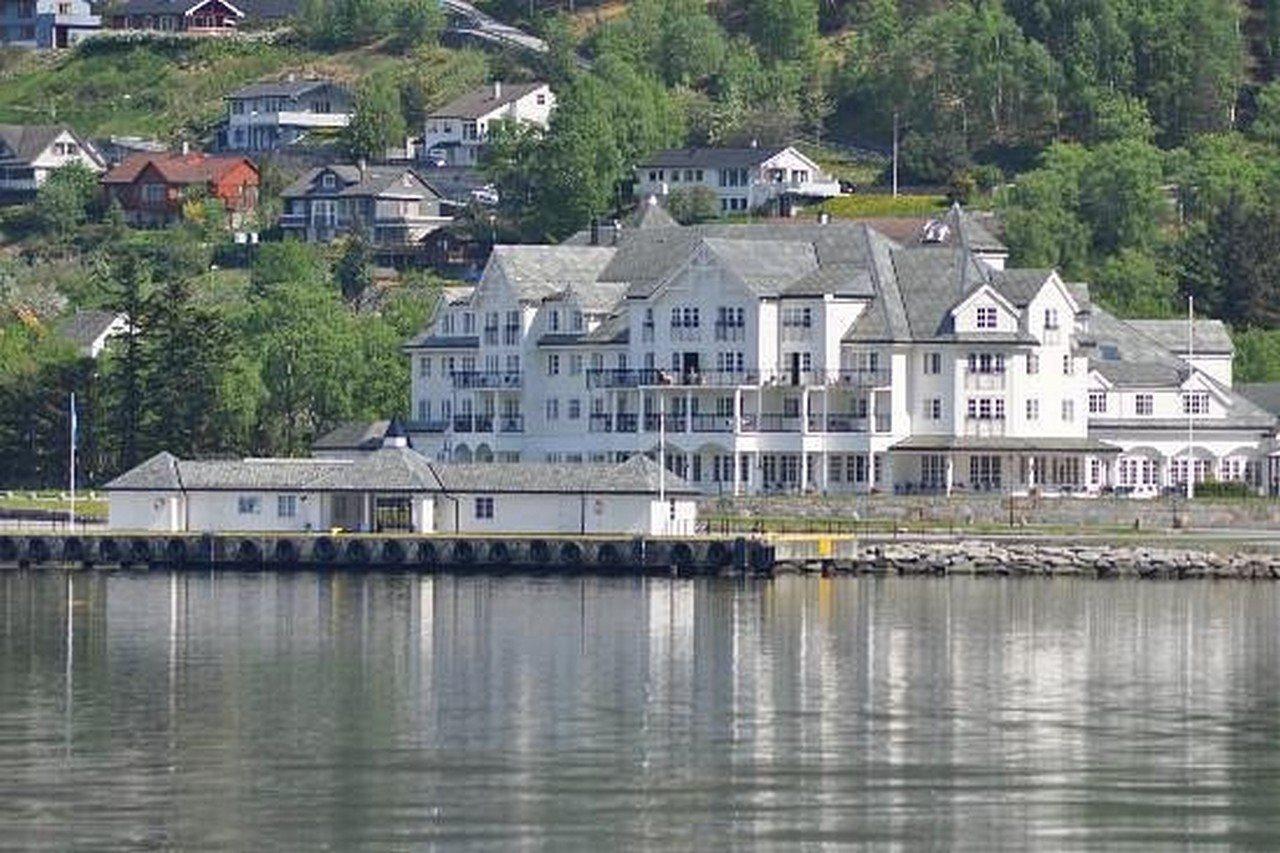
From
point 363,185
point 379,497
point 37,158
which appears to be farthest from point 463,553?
point 37,158

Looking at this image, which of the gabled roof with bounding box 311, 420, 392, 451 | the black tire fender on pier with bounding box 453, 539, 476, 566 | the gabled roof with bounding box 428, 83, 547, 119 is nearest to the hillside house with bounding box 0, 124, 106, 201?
the gabled roof with bounding box 428, 83, 547, 119

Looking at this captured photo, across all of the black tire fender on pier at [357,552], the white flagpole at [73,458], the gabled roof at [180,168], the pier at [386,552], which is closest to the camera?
the pier at [386,552]

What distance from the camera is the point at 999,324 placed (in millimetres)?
124438

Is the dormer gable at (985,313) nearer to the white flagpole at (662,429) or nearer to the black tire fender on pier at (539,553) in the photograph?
the white flagpole at (662,429)

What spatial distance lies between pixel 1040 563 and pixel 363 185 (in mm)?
82050

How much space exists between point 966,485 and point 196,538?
24.9 meters

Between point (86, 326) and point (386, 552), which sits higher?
point (86, 326)

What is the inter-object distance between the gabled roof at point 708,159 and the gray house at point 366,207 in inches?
421

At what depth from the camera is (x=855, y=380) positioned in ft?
406

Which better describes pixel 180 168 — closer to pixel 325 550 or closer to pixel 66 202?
pixel 66 202

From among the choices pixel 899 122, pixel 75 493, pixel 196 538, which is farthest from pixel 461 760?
pixel 899 122

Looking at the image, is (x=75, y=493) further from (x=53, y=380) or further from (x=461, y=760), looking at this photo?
(x=461, y=760)

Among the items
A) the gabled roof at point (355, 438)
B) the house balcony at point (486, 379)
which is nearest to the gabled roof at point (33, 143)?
the gabled roof at point (355, 438)

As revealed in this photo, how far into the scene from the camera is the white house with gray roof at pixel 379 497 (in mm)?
109125
